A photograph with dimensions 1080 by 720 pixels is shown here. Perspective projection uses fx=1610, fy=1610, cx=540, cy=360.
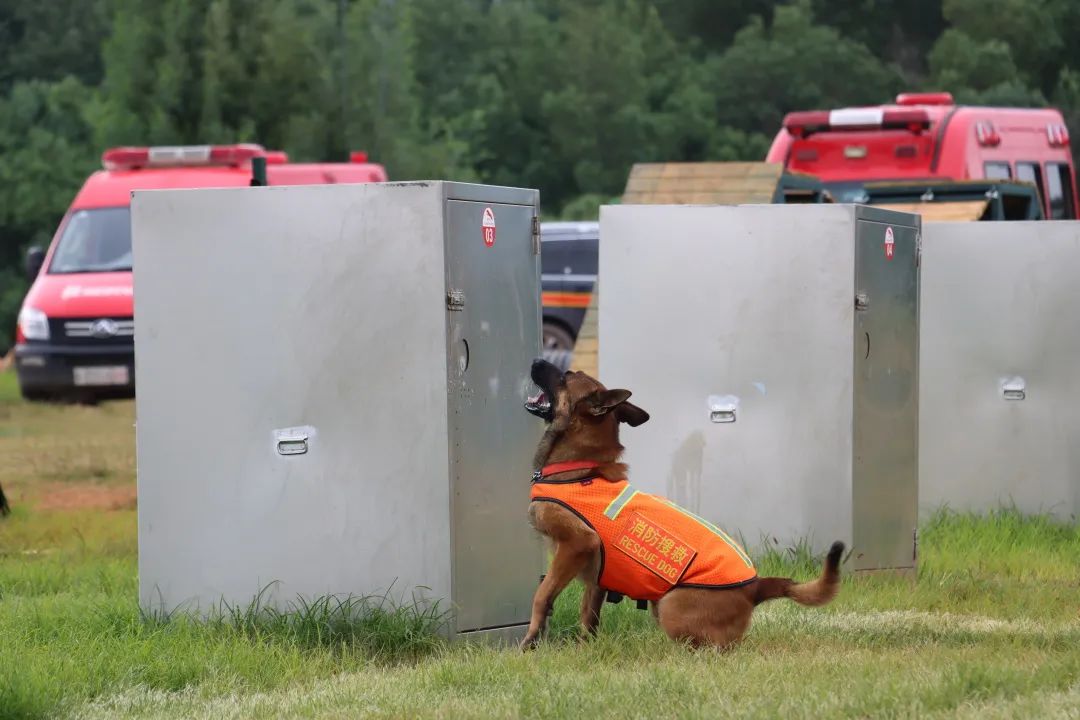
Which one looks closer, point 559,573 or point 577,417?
point 559,573

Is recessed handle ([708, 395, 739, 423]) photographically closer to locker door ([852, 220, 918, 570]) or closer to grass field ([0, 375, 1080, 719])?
locker door ([852, 220, 918, 570])

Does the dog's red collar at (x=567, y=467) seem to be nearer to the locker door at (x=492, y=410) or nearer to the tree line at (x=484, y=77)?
the locker door at (x=492, y=410)

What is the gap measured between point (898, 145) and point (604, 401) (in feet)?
36.5

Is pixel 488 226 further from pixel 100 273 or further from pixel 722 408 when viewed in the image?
pixel 100 273

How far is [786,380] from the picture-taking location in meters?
7.99

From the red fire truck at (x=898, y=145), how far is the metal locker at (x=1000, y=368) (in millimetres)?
5825

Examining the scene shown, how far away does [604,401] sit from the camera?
6066 millimetres

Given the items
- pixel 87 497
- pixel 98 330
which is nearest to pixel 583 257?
pixel 98 330

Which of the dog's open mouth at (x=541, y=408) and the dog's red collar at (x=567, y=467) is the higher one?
the dog's open mouth at (x=541, y=408)

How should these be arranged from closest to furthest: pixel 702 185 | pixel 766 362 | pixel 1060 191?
pixel 766 362 → pixel 702 185 → pixel 1060 191

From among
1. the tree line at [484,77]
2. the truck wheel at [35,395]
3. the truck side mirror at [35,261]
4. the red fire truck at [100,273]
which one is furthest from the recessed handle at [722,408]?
the tree line at [484,77]

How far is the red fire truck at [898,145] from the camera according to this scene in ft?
53.2

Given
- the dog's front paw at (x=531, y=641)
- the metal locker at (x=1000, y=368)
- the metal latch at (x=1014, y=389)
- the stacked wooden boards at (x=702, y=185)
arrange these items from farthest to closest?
the stacked wooden boards at (x=702, y=185)
the metal latch at (x=1014, y=389)
the metal locker at (x=1000, y=368)
the dog's front paw at (x=531, y=641)

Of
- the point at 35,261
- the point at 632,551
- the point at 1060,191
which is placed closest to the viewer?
the point at 632,551
